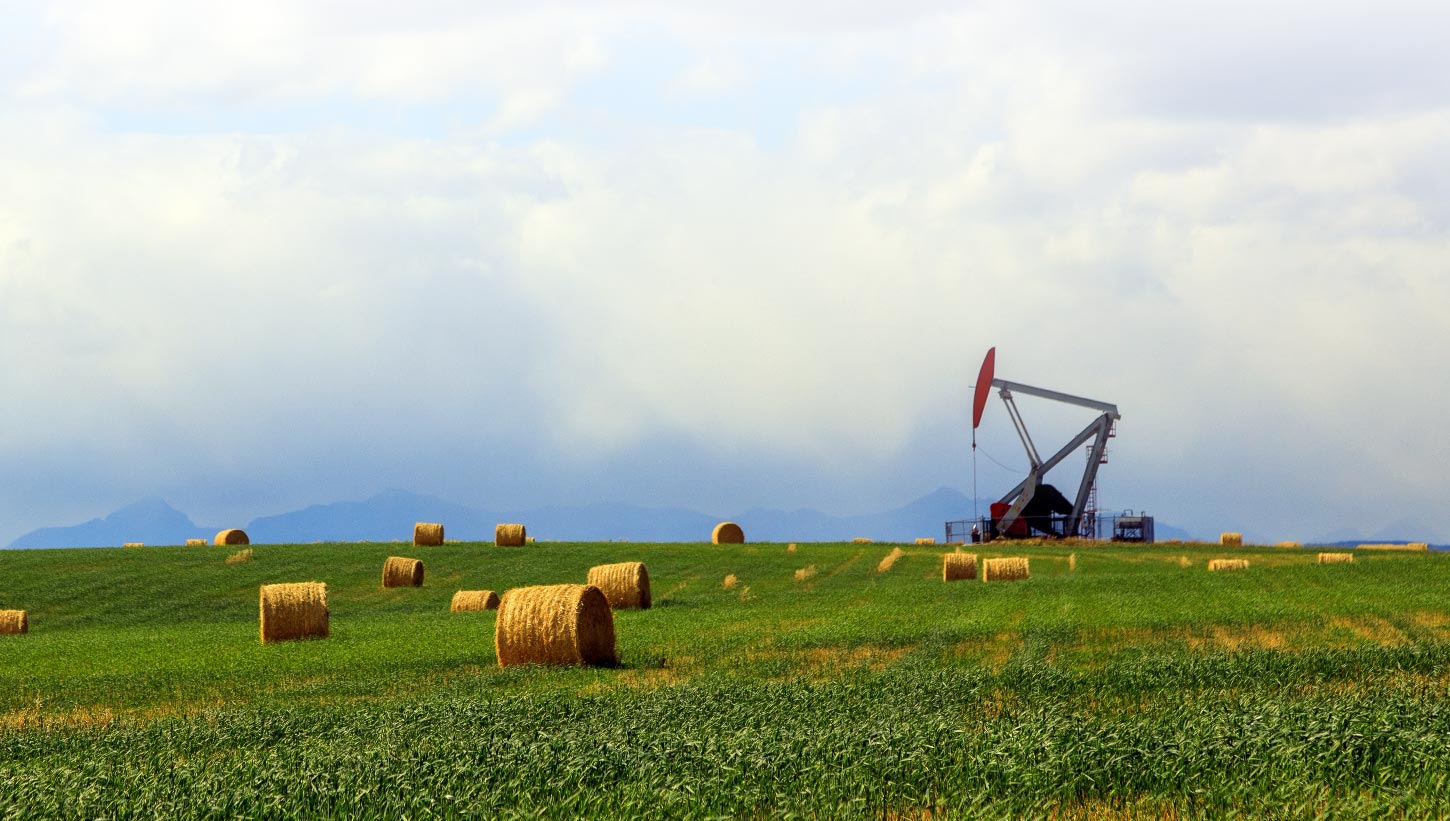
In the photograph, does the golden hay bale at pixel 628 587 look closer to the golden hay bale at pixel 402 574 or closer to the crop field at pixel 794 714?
the crop field at pixel 794 714

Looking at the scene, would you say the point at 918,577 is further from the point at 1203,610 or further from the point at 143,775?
the point at 143,775

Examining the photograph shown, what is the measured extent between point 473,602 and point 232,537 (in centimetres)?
3188

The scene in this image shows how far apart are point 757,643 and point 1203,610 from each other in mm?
11797

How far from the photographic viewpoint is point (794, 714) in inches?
641

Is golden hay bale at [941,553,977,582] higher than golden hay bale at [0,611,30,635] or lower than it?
higher

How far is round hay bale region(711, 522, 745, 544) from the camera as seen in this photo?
238 feet

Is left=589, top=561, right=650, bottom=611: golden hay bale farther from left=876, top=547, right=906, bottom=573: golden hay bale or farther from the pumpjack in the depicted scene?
the pumpjack

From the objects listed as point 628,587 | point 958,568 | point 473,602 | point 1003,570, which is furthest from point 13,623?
point 1003,570

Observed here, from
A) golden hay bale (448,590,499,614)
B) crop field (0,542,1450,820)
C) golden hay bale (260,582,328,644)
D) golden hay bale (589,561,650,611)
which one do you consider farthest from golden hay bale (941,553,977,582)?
golden hay bale (260,582,328,644)

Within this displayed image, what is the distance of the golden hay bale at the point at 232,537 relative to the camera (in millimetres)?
68812

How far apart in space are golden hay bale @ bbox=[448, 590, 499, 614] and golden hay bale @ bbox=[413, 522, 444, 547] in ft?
75.4

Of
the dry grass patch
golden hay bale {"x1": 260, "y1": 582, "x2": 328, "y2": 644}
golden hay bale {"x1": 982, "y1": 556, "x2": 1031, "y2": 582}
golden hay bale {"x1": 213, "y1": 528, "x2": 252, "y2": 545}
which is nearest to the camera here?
golden hay bale {"x1": 260, "y1": 582, "x2": 328, "y2": 644}

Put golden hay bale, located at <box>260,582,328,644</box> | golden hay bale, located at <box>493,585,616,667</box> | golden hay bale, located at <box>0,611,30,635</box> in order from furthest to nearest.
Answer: golden hay bale, located at <box>0,611,30,635</box>, golden hay bale, located at <box>260,582,328,644</box>, golden hay bale, located at <box>493,585,616,667</box>

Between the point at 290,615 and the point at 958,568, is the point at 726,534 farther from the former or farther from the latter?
the point at 290,615
